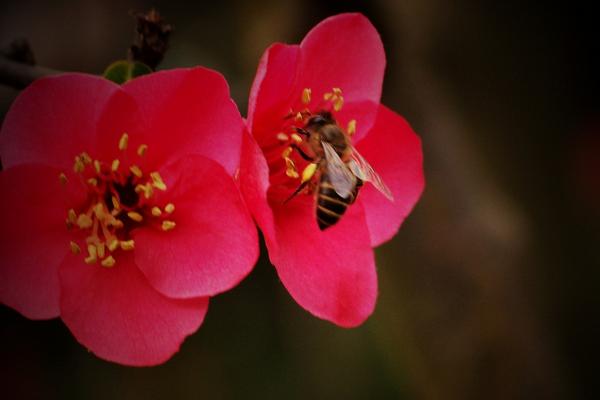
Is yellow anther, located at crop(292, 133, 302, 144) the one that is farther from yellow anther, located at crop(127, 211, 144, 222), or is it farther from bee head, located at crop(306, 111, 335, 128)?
yellow anther, located at crop(127, 211, 144, 222)

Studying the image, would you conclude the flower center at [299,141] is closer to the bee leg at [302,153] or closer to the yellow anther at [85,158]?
the bee leg at [302,153]

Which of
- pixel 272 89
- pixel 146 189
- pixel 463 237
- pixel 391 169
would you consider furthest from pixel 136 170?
pixel 463 237

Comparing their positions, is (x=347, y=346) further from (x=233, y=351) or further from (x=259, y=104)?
(x=259, y=104)

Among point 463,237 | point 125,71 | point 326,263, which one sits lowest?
point 463,237

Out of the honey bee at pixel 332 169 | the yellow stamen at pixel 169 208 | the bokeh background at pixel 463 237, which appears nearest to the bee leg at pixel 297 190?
the honey bee at pixel 332 169

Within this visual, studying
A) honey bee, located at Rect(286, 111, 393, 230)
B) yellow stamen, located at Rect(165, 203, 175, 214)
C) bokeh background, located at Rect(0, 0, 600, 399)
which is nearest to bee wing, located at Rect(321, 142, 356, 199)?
honey bee, located at Rect(286, 111, 393, 230)

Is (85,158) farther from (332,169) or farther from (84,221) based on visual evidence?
(332,169)

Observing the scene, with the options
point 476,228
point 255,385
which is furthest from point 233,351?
point 476,228

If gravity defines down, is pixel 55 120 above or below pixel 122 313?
above
